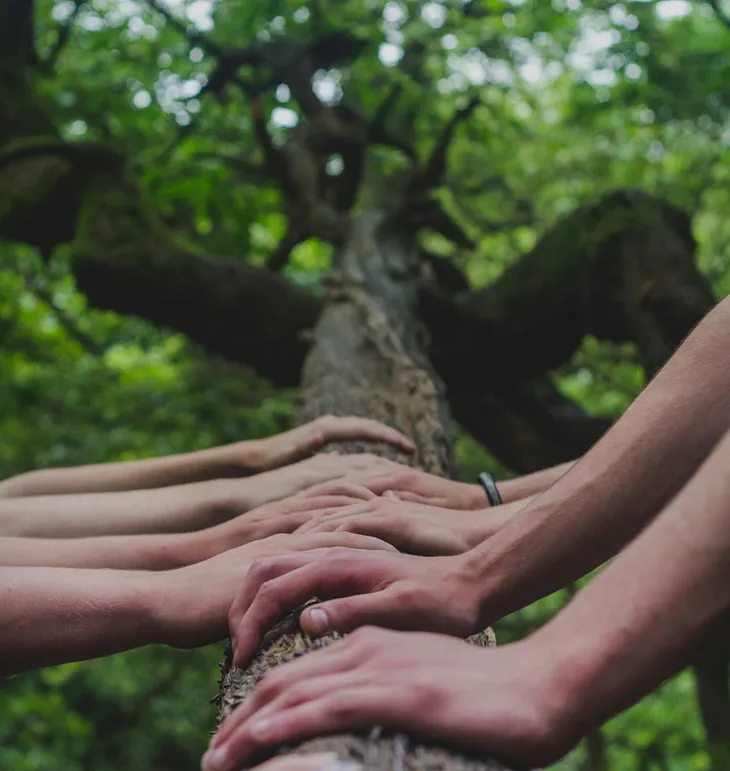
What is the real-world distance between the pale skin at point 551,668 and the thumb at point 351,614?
0.76 feet

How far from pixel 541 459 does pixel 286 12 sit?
370cm

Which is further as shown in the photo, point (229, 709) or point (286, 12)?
point (286, 12)

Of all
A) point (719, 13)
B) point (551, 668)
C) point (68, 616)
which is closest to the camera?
point (551, 668)

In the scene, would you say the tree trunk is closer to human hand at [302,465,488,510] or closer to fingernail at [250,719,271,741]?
fingernail at [250,719,271,741]

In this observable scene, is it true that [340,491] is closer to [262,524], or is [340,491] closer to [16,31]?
[262,524]

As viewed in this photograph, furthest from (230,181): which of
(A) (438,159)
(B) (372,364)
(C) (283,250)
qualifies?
(B) (372,364)

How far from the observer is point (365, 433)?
128 inches

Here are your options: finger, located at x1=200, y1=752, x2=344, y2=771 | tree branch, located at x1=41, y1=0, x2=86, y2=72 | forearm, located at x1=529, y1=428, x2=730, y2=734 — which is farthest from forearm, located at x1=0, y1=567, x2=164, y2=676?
tree branch, located at x1=41, y1=0, x2=86, y2=72

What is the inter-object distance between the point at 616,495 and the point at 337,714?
2.24 feet

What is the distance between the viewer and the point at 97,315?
28.7ft

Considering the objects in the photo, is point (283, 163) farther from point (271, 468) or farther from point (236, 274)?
point (271, 468)

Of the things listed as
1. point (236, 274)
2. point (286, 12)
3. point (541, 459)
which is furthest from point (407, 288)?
point (286, 12)

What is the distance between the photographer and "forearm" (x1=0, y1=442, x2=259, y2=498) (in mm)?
3064

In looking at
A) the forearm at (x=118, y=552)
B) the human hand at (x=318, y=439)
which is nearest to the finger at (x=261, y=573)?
Answer: the forearm at (x=118, y=552)
